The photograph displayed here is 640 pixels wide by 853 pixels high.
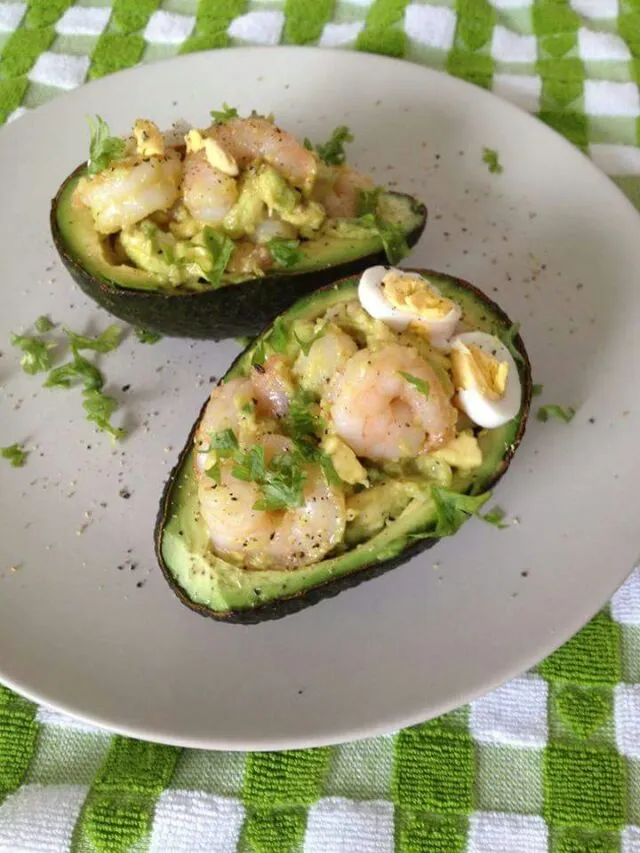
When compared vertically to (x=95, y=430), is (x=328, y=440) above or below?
above

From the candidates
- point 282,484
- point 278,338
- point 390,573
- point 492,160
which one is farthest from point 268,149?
point 390,573

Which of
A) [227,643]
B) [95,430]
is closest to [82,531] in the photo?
[95,430]

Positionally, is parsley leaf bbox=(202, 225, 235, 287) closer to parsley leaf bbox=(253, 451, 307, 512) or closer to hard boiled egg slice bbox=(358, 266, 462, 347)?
hard boiled egg slice bbox=(358, 266, 462, 347)

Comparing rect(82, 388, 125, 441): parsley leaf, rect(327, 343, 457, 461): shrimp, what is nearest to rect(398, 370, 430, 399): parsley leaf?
rect(327, 343, 457, 461): shrimp

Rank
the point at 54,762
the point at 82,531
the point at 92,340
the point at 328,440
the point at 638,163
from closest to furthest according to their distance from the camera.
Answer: the point at 328,440
the point at 54,762
the point at 82,531
the point at 92,340
the point at 638,163

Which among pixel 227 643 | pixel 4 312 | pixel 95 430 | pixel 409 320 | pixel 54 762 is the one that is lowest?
pixel 54 762

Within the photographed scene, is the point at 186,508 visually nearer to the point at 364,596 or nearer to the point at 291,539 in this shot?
the point at 291,539
